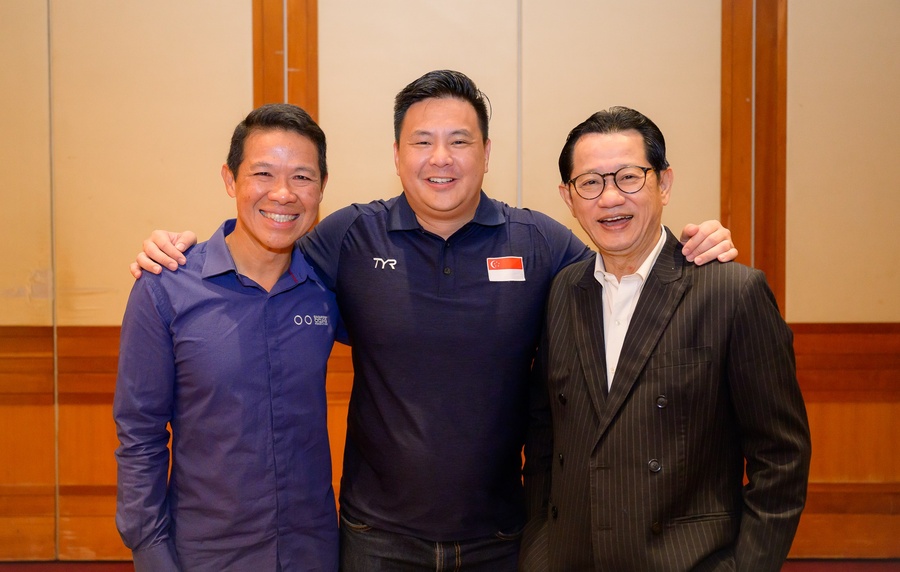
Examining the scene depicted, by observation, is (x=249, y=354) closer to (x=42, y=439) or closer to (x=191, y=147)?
(x=191, y=147)

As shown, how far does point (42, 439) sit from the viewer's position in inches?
147

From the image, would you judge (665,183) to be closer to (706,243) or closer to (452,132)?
(706,243)

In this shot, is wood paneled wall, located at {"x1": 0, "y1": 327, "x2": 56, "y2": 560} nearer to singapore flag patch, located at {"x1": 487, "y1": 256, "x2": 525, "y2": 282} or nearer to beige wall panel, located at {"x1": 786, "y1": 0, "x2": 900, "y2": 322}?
singapore flag patch, located at {"x1": 487, "y1": 256, "x2": 525, "y2": 282}

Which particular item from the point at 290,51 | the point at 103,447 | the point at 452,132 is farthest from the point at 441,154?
the point at 103,447

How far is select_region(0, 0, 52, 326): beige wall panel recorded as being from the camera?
12.0 ft

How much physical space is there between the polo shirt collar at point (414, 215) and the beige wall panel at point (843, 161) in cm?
245

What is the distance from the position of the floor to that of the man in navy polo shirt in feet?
8.43

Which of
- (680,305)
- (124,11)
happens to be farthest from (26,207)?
(680,305)

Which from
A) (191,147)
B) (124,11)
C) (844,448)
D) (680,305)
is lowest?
(844,448)

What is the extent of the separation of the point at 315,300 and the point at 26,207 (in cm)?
285

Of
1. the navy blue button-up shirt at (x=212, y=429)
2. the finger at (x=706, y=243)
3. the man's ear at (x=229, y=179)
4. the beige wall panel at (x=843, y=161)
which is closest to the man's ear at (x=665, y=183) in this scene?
the finger at (x=706, y=243)

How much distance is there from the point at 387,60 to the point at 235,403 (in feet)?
8.38

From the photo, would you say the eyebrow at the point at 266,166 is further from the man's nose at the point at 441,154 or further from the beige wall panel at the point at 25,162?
the beige wall panel at the point at 25,162

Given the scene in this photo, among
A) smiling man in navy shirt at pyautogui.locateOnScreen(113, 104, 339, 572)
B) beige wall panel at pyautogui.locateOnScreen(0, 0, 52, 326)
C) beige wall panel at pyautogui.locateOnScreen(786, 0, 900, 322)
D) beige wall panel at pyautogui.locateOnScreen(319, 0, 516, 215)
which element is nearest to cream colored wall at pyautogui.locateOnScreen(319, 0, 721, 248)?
beige wall panel at pyautogui.locateOnScreen(319, 0, 516, 215)
